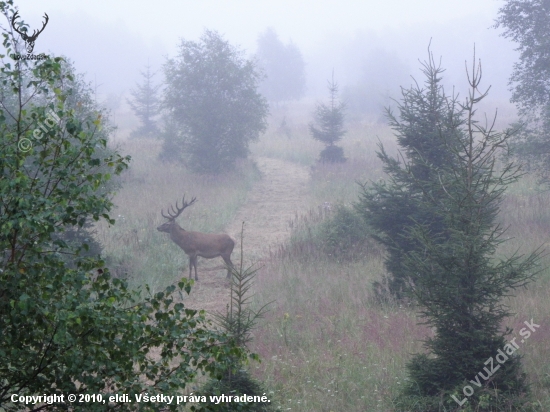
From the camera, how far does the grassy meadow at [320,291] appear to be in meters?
7.46

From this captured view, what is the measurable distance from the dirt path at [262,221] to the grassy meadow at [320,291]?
0.58 m

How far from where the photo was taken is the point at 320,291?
11781 millimetres

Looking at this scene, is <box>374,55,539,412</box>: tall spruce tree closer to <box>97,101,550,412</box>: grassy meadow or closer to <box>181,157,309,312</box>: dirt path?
<box>97,101,550,412</box>: grassy meadow

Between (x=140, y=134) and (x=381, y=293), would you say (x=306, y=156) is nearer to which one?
(x=140, y=134)

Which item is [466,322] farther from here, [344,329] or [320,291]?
[320,291]

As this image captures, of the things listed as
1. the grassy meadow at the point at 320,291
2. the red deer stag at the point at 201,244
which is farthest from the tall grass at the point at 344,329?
the red deer stag at the point at 201,244

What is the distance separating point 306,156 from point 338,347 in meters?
23.3

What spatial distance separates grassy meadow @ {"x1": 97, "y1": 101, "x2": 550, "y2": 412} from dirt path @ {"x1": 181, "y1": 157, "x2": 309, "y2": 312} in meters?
0.58

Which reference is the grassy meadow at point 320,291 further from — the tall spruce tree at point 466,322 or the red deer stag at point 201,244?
the red deer stag at point 201,244

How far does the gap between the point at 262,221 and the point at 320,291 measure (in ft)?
28.1

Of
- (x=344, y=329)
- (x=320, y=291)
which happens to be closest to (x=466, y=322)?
(x=344, y=329)

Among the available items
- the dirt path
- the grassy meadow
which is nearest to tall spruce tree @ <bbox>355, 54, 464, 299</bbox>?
the grassy meadow

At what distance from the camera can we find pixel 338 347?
8719 mm

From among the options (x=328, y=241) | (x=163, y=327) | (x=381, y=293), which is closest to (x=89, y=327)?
(x=163, y=327)
